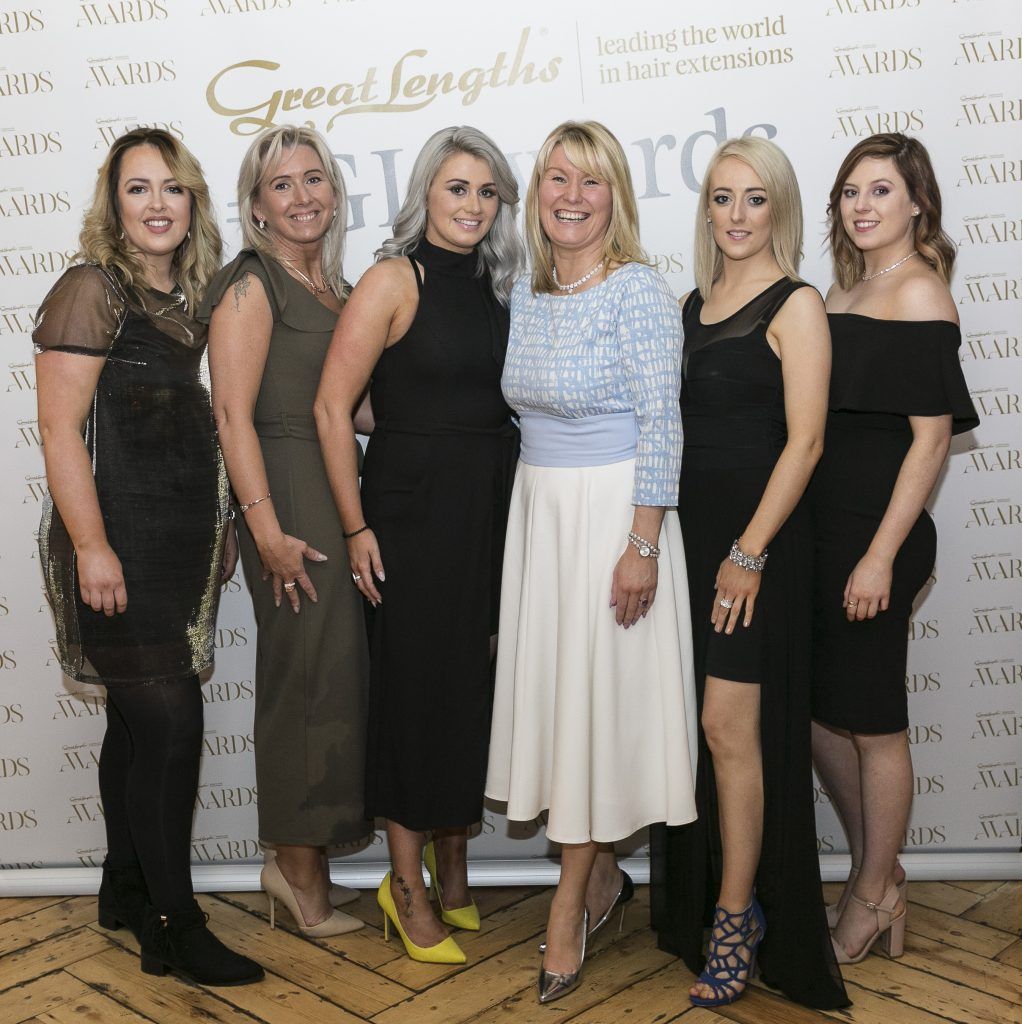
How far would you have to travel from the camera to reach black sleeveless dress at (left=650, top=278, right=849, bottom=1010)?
227cm

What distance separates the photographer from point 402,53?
2834 millimetres

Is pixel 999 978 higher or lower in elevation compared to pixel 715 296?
lower

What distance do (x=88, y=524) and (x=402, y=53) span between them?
1438 millimetres

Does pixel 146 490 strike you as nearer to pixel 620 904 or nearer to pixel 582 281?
pixel 582 281

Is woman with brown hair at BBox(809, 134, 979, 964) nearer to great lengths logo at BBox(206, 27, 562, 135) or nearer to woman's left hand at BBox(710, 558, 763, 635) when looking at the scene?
woman's left hand at BBox(710, 558, 763, 635)

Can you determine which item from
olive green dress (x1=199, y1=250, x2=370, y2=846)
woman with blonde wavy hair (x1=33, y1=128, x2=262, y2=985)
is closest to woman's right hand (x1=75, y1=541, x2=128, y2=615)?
woman with blonde wavy hair (x1=33, y1=128, x2=262, y2=985)

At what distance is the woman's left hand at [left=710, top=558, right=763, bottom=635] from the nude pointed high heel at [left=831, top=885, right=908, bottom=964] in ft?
2.60

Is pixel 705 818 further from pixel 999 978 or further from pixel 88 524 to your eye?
pixel 88 524

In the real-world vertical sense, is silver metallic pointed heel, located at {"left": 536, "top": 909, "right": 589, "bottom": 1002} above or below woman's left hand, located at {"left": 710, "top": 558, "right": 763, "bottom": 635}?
below

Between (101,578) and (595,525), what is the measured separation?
3.37 feet

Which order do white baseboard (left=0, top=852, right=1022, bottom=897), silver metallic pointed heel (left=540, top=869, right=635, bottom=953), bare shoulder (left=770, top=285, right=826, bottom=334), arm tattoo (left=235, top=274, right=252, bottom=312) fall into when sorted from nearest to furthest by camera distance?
bare shoulder (left=770, top=285, right=826, bottom=334) < arm tattoo (left=235, top=274, right=252, bottom=312) < silver metallic pointed heel (left=540, top=869, right=635, bottom=953) < white baseboard (left=0, top=852, right=1022, bottom=897)

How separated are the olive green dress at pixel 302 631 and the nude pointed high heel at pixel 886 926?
1.15 meters

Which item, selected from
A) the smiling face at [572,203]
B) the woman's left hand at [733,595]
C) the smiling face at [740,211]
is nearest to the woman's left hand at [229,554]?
the smiling face at [572,203]

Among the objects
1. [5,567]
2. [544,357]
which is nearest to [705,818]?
[544,357]
